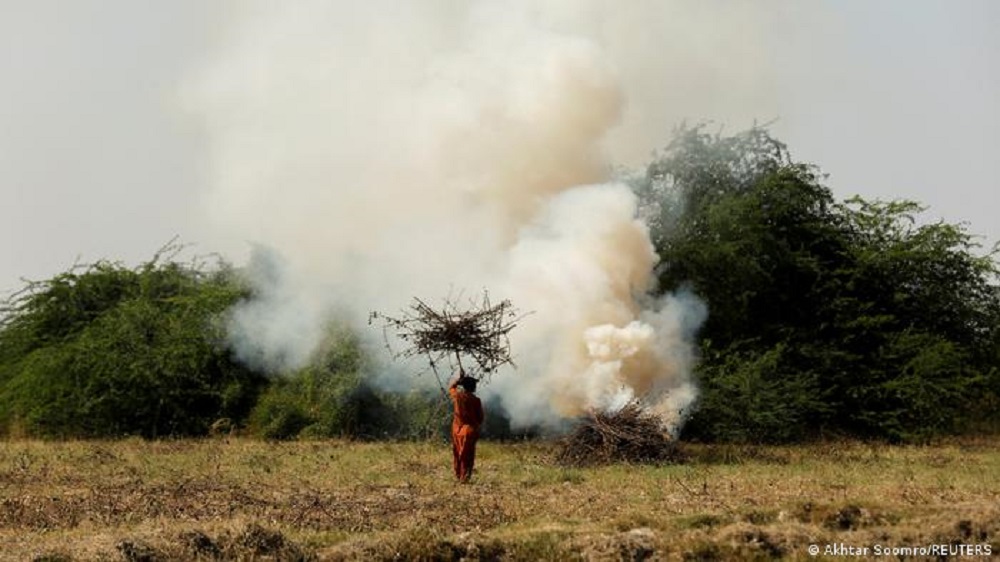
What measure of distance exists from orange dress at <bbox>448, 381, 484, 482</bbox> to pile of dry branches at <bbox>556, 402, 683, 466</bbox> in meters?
2.41

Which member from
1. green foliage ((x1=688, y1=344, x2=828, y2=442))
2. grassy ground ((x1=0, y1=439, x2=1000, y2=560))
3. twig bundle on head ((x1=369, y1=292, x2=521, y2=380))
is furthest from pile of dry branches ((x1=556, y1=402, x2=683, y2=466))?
green foliage ((x1=688, y1=344, x2=828, y2=442))

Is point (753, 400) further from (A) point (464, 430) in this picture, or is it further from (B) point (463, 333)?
(A) point (464, 430)

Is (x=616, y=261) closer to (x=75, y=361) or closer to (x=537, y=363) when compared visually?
(x=537, y=363)

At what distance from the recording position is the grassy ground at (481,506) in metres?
9.71

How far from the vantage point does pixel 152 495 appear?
13.5 metres

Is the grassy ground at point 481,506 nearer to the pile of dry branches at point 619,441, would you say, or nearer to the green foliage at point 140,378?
the pile of dry branches at point 619,441

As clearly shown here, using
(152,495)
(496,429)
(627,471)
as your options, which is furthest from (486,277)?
(152,495)

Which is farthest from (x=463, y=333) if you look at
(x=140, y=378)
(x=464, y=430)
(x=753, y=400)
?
(x=140, y=378)

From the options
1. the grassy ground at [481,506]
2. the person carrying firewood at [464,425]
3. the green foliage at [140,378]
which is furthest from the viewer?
the green foliage at [140,378]

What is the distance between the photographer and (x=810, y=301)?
1097 inches

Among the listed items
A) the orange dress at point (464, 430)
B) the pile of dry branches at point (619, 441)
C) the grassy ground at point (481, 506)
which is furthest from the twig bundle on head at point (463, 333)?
the grassy ground at point (481, 506)

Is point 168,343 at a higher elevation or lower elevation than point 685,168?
lower

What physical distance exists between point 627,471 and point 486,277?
5.77 m

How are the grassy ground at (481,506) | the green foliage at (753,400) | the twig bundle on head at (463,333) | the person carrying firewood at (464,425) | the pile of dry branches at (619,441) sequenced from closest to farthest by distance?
1. the grassy ground at (481,506)
2. the person carrying firewood at (464,425)
3. the twig bundle on head at (463,333)
4. the pile of dry branches at (619,441)
5. the green foliage at (753,400)
